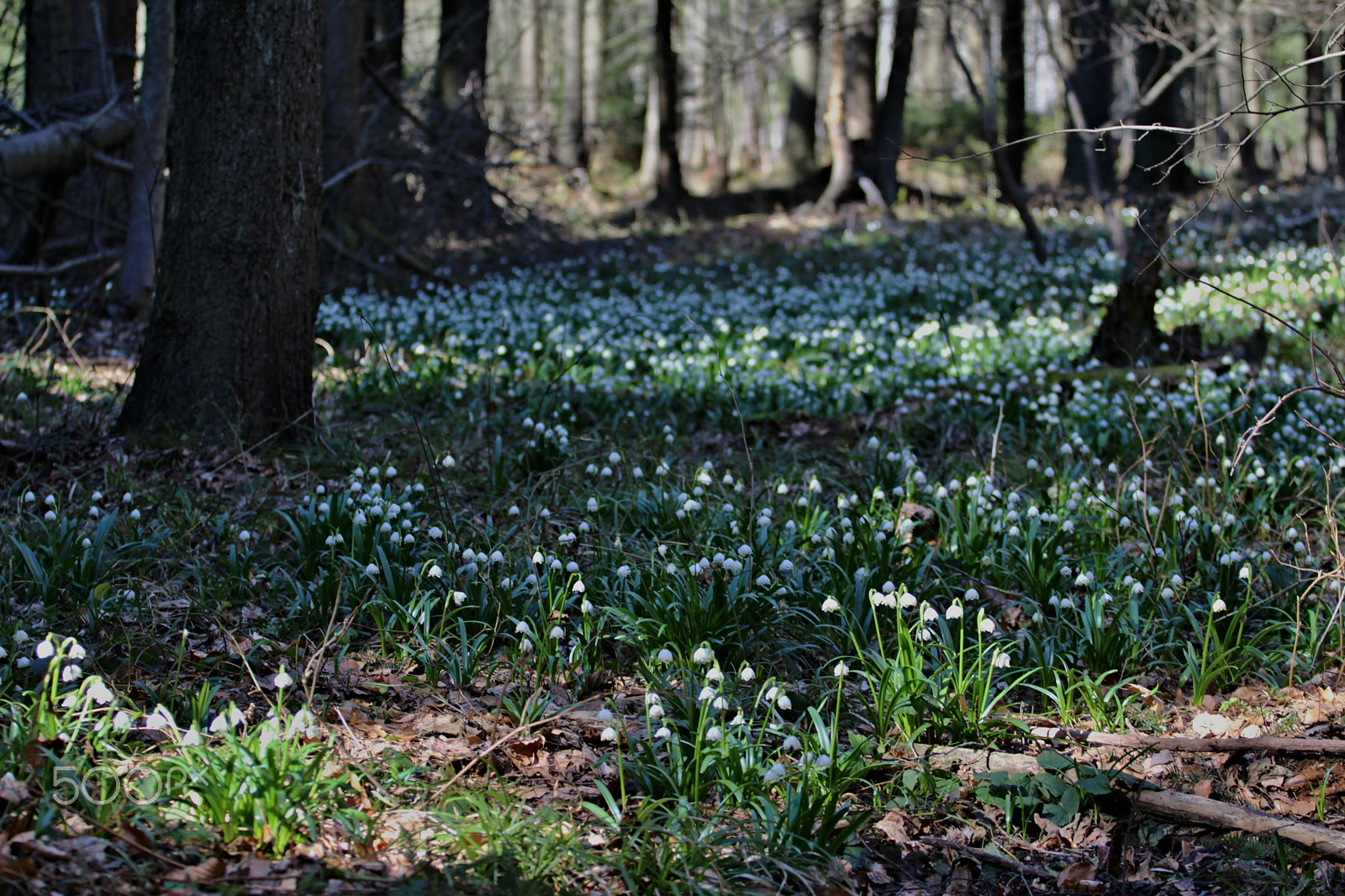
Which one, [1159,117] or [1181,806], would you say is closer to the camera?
[1181,806]

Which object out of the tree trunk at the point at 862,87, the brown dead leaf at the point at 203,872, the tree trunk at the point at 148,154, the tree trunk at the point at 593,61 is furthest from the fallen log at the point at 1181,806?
the tree trunk at the point at 593,61

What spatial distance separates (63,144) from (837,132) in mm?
11818

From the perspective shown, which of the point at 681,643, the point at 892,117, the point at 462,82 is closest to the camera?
the point at 681,643

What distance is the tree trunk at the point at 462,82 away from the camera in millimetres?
12141

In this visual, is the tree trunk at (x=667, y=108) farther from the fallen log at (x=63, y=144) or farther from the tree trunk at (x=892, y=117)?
the fallen log at (x=63, y=144)

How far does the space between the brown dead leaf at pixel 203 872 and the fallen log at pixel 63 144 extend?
7.34 m

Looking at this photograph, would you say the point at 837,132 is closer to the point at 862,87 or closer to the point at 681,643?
the point at 862,87

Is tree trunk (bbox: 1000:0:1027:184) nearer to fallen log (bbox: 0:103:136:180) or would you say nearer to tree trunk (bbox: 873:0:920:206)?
tree trunk (bbox: 873:0:920:206)

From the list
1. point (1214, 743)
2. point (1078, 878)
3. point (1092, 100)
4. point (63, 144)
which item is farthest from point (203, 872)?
point (1092, 100)

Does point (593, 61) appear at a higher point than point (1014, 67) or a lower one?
higher

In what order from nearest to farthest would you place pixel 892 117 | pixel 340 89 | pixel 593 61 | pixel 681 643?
pixel 681 643 < pixel 340 89 < pixel 892 117 < pixel 593 61

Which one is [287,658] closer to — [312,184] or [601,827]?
[601,827]

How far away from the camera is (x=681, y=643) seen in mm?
3650

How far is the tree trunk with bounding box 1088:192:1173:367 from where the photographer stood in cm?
732
